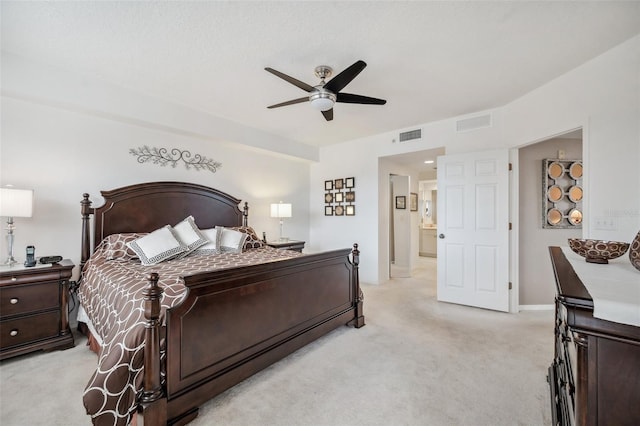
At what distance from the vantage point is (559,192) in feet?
11.7

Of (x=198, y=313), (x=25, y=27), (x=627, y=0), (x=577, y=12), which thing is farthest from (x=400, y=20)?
(x=25, y=27)

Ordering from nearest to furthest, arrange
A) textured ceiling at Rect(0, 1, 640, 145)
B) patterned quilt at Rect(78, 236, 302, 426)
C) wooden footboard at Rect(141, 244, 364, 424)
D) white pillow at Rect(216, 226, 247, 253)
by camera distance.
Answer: patterned quilt at Rect(78, 236, 302, 426) → wooden footboard at Rect(141, 244, 364, 424) → textured ceiling at Rect(0, 1, 640, 145) → white pillow at Rect(216, 226, 247, 253)

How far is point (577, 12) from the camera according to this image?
1.90 metres

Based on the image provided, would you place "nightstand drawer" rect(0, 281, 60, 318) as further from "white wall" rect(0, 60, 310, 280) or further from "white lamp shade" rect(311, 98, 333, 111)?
"white lamp shade" rect(311, 98, 333, 111)

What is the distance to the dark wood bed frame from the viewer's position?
154 centimetres

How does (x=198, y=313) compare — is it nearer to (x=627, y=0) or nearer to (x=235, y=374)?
(x=235, y=374)

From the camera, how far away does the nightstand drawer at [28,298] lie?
7.34ft

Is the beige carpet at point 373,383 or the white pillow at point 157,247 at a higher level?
the white pillow at point 157,247

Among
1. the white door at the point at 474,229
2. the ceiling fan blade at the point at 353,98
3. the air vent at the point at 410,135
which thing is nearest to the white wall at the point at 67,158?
the ceiling fan blade at the point at 353,98

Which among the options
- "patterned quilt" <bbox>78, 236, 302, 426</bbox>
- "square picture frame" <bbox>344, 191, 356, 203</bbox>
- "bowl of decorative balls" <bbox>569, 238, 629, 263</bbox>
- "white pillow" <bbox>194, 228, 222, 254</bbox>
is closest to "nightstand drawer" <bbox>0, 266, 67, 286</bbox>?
"patterned quilt" <bbox>78, 236, 302, 426</bbox>

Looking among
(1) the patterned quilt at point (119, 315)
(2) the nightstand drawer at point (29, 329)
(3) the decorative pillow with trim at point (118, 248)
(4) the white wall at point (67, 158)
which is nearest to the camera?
(1) the patterned quilt at point (119, 315)

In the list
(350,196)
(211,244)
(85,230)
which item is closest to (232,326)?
(211,244)

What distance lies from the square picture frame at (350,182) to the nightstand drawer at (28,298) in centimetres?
409

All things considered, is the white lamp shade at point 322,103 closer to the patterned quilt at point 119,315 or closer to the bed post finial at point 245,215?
the patterned quilt at point 119,315
